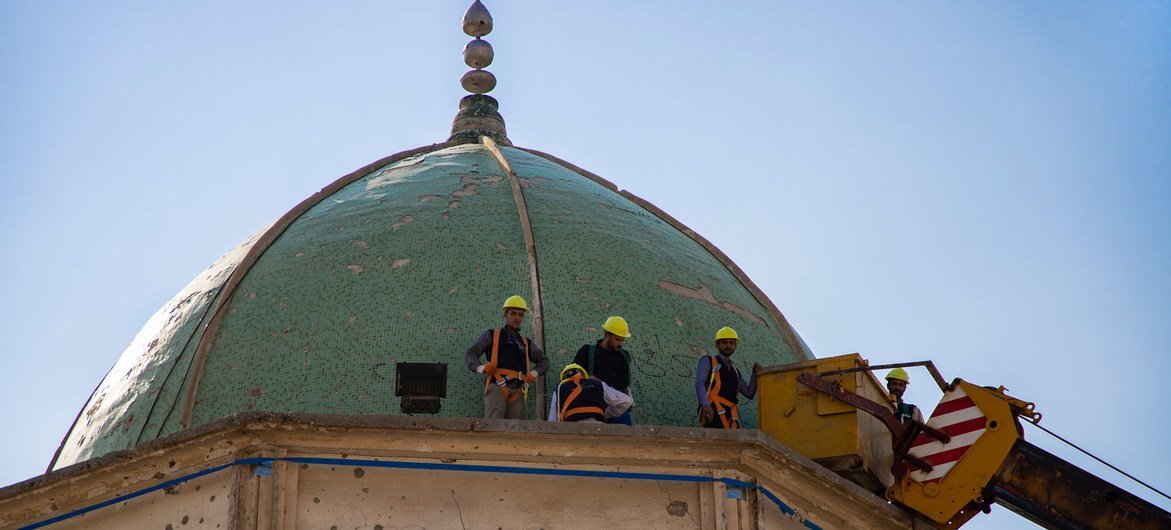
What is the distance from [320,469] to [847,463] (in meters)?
3.90

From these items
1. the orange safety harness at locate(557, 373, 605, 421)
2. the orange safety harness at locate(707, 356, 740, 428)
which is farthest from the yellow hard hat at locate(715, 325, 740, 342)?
the orange safety harness at locate(557, 373, 605, 421)

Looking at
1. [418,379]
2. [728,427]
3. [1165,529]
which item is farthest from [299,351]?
[1165,529]

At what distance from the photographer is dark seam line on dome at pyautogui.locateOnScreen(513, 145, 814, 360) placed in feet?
53.6

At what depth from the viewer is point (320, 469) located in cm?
1188

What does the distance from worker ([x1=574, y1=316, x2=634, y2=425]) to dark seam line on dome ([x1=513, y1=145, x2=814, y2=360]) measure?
9.56 feet

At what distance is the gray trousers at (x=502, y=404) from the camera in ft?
43.1

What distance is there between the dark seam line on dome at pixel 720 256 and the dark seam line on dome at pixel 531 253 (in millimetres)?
963

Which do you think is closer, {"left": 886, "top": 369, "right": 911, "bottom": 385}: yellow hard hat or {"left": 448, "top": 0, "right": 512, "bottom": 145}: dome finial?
{"left": 886, "top": 369, "right": 911, "bottom": 385}: yellow hard hat

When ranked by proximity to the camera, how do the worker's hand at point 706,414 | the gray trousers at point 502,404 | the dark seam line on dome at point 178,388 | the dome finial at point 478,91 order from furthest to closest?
the dome finial at point 478,91
the dark seam line on dome at point 178,388
the worker's hand at point 706,414
the gray trousers at point 502,404

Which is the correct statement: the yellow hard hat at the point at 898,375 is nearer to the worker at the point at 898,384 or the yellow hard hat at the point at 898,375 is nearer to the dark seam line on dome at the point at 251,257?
the worker at the point at 898,384

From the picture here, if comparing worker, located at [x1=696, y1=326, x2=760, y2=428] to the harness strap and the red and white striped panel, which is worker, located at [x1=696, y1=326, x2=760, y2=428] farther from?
the red and white striped panel

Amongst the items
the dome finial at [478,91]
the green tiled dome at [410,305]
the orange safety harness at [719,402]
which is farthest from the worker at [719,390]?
the dome finial at [478,91]

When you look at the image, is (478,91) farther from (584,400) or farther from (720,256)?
(584,400)

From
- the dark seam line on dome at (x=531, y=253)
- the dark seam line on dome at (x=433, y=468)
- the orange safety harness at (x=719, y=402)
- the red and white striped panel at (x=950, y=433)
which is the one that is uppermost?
the dark seam line on dome at (x=531, y=253)
